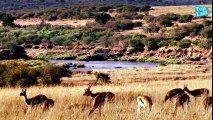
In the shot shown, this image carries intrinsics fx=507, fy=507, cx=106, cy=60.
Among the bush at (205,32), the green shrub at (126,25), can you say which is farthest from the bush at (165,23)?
the bush at (205,32)

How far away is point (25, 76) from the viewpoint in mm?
24562

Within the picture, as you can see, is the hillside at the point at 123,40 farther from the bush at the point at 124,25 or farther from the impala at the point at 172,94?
the impala at the point at 172,94

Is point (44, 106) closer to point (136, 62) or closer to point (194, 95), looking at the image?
point (194, 95)

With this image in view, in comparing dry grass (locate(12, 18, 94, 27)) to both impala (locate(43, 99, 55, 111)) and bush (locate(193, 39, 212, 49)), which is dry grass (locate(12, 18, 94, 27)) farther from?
impala (locate(43, 99, 55, 111))

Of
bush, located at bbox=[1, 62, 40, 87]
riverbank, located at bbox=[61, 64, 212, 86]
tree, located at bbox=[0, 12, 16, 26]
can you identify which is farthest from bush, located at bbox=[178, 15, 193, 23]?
bush, located at bbox=[1, 62, 40, 87]

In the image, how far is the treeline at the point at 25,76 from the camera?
2383 centimetres

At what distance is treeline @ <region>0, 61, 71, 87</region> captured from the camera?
938 inches

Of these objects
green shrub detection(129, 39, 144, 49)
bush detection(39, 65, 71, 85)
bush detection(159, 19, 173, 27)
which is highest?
bush detection(39, 65, 71, 85)

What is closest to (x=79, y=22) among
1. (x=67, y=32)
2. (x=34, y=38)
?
(x=67, y=32)

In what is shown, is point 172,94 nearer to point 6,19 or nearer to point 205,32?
point 205,32

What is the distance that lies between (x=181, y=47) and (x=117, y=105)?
50697 millimetres

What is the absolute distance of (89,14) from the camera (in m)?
99.1

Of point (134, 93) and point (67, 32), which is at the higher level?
point (134, 93)

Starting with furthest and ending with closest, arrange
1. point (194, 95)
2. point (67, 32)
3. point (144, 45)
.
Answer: point (67, 32), point (144, 45), point (194, 95)
